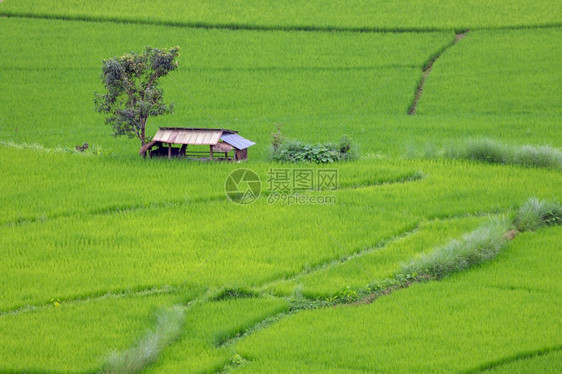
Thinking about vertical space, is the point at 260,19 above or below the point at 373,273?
above

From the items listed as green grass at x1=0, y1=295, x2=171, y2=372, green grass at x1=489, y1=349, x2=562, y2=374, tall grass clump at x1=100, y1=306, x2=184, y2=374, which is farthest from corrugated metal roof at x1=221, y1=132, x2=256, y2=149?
green grass at x1=489, y1=349, x2=562, y2=374

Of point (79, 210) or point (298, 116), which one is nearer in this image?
point (79, 210)

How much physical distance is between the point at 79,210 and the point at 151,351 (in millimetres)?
6518

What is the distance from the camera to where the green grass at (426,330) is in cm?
1030

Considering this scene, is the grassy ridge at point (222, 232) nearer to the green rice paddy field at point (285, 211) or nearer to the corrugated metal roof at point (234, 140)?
the green rice paddy field at point (285, 211)

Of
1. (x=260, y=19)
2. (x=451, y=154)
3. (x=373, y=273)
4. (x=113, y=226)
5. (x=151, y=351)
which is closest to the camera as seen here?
(x=151, y=351)

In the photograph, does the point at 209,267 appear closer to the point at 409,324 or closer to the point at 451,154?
the point at 409,324

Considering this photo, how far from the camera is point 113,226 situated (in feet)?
50.6

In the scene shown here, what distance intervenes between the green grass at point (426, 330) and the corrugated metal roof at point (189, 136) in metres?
7.90

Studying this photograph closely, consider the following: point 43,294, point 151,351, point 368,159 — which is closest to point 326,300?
point 151,351
